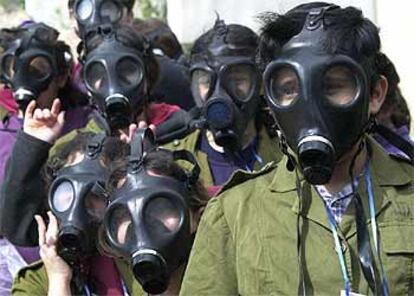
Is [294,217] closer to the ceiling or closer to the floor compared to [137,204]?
closer to the ceiling

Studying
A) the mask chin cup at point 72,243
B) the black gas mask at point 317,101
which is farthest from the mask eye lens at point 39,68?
the black gas mask at point 317,101

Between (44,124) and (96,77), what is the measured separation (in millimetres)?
250

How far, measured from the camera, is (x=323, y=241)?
2.36 m

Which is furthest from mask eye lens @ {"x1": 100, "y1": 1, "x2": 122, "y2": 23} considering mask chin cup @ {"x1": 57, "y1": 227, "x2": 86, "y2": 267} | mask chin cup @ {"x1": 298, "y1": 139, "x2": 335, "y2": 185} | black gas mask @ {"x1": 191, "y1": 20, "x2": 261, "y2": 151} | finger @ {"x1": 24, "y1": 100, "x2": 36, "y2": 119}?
mask chin cup @ {"x1": 298, "y1": 139, "x2": 335, "y2": 185}

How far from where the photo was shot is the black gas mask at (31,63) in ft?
13.8

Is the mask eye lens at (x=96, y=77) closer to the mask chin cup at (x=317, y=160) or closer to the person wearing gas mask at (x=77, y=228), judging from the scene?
the person wearing gas mask at (x=77, y=228)

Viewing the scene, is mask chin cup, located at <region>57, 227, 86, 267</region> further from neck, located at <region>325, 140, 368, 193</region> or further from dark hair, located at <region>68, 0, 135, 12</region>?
dark hair, located at <region>68, 0, 135, 12</region>

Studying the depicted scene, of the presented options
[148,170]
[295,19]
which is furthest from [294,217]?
[148,170]

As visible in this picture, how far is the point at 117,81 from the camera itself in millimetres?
3885

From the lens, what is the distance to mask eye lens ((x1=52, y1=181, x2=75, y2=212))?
321 centimetres

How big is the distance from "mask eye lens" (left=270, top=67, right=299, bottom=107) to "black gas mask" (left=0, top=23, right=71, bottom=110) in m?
2.03

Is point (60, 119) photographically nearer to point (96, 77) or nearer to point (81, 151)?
point (96, 77)

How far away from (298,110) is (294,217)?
28 centimetres

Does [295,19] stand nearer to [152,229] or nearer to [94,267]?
[152,229]
